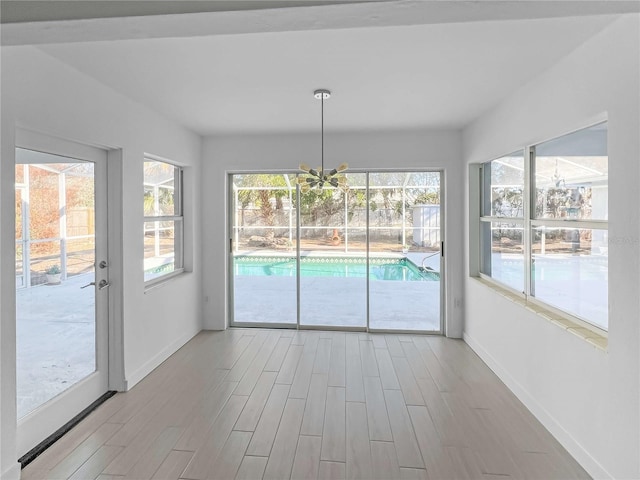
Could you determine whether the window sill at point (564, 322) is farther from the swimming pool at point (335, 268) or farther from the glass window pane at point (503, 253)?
the swimming pool at point (335, 268)

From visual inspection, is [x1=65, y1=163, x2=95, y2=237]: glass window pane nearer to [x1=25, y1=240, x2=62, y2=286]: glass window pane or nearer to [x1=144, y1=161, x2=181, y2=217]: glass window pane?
[x1=25, y1=240, x2=62, y2=286]: glass window pane

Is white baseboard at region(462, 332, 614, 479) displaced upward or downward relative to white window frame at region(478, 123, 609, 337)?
downward

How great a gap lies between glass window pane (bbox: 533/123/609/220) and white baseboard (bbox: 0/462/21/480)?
3729 millimetres

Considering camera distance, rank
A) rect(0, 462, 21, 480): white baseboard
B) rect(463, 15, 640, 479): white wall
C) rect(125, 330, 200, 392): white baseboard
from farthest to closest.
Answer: rect(125, 330, 200, 392): white baseboard, rect(0, 462, 21, 480): white baseboard, rect(463, 15, 640, 479): white wall

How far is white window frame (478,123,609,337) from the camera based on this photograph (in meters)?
2.37

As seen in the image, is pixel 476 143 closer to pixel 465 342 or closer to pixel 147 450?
pixel 465 342

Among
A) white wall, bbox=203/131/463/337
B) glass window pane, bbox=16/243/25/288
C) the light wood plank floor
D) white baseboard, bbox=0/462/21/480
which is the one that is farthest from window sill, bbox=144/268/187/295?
white baseboard, bbox=0/462/21/480

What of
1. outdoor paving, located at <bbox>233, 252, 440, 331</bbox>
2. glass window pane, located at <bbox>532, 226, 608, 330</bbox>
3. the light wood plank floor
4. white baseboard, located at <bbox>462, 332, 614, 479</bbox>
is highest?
glass window pane, located at <bbox>532, 226, 608, 330</bbox>

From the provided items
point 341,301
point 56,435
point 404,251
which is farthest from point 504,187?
point 56,435

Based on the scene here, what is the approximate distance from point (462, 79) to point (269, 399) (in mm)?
2958

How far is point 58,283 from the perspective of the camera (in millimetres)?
2625

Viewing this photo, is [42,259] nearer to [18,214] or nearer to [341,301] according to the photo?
[18,214]

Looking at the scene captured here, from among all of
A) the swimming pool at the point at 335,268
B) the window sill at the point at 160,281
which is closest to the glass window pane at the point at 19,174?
the window sill at the point at 160,281

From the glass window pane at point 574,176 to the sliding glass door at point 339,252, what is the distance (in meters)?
1.84
